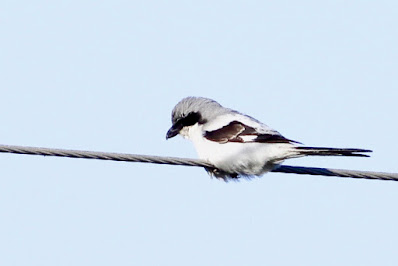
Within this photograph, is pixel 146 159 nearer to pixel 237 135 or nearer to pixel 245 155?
pixel 245 155

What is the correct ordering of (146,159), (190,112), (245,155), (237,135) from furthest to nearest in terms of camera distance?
(190,112)
(237,135)
(245,155)
(146,159)

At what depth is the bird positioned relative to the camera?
683cm

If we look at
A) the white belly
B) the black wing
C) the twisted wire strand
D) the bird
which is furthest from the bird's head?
the twisted wire strand

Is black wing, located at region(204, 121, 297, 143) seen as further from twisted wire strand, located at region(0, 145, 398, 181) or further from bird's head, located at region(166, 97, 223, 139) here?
twisted wire strand, located at region(0, 145, 398, 181)

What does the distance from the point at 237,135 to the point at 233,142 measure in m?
0.07

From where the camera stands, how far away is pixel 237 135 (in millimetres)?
7223

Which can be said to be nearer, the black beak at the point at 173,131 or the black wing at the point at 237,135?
the black wing at the point at 237,135

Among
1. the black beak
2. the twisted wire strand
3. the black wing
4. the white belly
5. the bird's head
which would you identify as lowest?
the twisted wire strand

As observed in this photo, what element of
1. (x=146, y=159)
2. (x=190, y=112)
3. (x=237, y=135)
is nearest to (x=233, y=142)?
(x=237, y=135)

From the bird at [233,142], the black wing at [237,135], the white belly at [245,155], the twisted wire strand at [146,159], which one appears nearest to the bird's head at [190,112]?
the bird at [233,142]

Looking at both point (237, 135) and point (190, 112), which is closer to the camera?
point (237, 135)

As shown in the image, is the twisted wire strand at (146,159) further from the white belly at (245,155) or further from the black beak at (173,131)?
the black beak at (173,131)

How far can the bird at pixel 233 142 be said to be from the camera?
22.4 feet

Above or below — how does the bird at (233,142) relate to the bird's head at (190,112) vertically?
below
